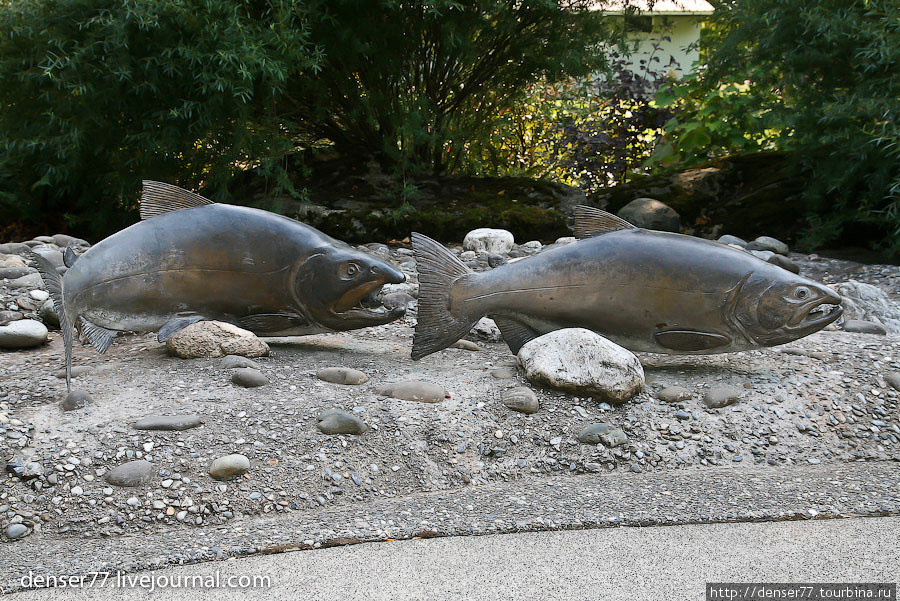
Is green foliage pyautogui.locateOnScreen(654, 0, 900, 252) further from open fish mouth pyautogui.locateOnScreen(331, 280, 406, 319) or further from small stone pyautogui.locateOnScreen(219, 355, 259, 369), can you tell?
small stone pyautogui.locateOnScreen(219, 355, 259, 369)

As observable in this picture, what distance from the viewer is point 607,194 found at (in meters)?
8.33

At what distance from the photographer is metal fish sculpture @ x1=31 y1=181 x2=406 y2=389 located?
3564mm

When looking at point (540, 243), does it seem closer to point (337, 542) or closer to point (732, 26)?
point (732, 26)

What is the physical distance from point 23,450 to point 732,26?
754 centimetres

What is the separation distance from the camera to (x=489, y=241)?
6559 millimetres

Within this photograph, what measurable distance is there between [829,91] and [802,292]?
4314mm

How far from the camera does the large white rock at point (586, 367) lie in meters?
3.19

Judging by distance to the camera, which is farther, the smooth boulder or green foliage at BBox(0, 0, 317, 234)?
the smooth boulder

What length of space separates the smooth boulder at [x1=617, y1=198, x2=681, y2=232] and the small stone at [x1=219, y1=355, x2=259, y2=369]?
487cm

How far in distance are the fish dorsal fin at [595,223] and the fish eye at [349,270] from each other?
1.07m

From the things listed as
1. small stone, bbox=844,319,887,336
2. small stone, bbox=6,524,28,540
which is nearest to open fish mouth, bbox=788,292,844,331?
small stone, bbox=844,319,887,336

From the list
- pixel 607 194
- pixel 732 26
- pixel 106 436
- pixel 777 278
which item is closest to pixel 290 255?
pixel 106 436

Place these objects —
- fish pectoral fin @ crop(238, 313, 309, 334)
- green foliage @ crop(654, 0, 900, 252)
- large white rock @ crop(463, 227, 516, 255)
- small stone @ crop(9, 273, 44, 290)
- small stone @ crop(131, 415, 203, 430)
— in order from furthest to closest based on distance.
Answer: large white rock @ crop(463, 227, 516, 255)
green foliage @ crop(654, 0, 900, 252)
small stone @ crop(9, 273, 44, 290)
fish pectoral fin @ crop(238, 313, 309, 334)
small stone @ crop(131, 415, 203, 430)

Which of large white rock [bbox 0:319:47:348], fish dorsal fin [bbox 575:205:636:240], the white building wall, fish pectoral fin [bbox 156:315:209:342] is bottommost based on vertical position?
large white rock [bbox 0:319:47:348]
